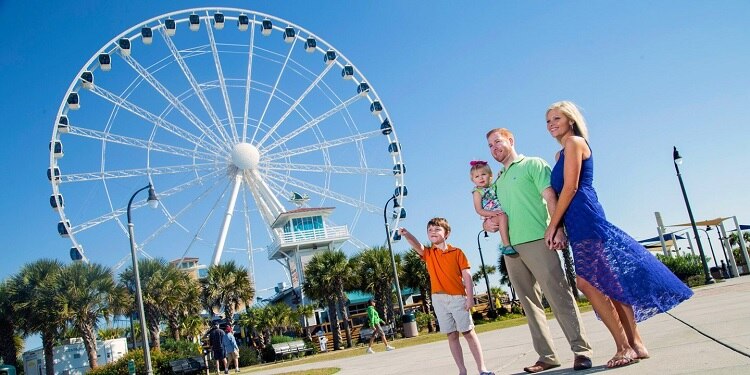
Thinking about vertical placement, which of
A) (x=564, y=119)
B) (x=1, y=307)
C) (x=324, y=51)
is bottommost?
(x=564, y=119)

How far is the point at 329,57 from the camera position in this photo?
39500 millimetres

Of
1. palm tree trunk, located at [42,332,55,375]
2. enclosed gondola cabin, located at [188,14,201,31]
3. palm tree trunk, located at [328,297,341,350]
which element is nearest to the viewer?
palm tree trunk, located at [42,332,55,375]

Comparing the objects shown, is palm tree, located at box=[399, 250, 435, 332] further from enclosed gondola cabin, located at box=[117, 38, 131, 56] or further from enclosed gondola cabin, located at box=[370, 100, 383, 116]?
enclosed gondola cabin, located at box=[117, 38, 131, 56]

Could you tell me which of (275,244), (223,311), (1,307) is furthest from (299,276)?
(1,307)

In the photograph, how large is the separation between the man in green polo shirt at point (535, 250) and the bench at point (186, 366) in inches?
765

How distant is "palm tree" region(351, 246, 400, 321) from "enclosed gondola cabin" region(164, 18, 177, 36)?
1714 centimetres

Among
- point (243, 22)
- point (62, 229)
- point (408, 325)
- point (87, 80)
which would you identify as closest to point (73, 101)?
point (87, 80)

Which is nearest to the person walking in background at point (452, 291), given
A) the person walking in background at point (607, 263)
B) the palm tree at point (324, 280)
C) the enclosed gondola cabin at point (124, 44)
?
the person walking in background at point (607, 263)

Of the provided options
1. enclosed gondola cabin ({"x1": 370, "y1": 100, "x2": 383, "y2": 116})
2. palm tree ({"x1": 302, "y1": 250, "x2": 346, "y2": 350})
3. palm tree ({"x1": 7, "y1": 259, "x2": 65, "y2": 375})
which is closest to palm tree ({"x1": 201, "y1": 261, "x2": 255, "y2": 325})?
palm tree ({"x1": 302, "y1": 250, "x2": 346, "y2": 350})

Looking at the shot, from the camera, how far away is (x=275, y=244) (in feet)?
155

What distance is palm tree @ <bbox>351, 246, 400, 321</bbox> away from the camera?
35344 millimetres

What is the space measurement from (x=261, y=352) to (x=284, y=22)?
67.3ft

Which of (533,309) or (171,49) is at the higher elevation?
(171,49)

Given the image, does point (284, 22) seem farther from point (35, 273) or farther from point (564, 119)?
point (564, 119)
